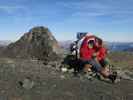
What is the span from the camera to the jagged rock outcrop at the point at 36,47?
37581mm

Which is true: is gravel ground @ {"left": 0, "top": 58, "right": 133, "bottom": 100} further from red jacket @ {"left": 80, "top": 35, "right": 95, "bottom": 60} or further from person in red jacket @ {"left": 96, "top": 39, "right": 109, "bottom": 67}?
person in red jacket @ {"left": 96, "top": 39, "right": 109, "bottom": 67}

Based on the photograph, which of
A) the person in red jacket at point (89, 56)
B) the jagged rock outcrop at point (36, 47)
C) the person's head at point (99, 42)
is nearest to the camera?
the person in red jacket at point (89, 56)

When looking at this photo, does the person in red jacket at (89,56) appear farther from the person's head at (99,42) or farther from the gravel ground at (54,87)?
the gravel ground at (54,87)

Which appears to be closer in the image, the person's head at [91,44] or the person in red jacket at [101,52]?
the person's head at [91,44]

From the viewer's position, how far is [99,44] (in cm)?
2373

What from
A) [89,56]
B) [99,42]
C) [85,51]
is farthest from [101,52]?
[85,51]

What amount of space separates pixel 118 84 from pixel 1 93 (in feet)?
23.0

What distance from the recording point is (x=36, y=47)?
40.1m

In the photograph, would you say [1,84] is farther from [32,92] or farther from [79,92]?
[79,92]

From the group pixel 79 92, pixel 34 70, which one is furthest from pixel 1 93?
pixel 34 70

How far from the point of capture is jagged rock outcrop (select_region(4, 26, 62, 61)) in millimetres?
37581

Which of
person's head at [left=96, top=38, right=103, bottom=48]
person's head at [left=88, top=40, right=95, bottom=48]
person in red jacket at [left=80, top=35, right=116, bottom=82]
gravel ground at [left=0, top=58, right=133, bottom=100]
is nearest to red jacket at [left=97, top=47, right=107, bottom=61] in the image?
person's head at [left=96, top=38, right=103, bottom=48]

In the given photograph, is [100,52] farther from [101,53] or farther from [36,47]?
[36,47]

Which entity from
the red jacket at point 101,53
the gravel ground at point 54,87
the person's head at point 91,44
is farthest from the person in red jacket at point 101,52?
the gravel ground at point 54,87
